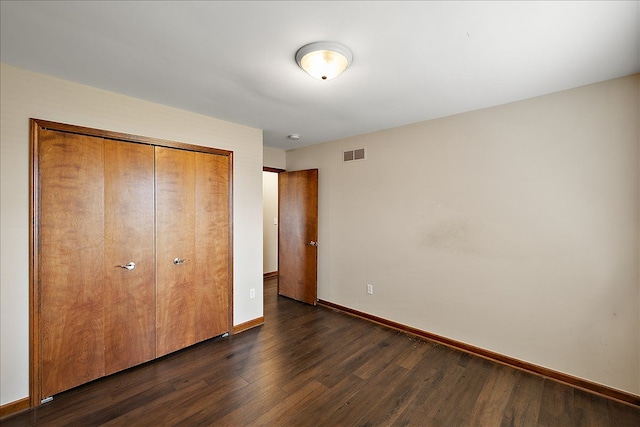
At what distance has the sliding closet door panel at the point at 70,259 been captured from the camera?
2.13 metres

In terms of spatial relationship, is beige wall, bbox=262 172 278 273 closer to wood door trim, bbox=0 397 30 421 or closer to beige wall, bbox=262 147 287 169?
beige wall, bbox=262 147 287 169

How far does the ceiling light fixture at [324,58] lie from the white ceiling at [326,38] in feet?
0.16

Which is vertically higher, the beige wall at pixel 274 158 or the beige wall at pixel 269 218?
the beige wall at pixel 274 158

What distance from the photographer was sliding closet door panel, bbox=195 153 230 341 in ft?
9.87

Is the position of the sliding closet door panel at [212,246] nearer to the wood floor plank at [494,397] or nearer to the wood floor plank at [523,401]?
the wood floor plank at [494,397]

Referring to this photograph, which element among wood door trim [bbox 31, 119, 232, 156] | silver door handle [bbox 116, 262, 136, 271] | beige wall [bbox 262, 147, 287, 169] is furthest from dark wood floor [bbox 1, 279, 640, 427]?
beige wall [bbox 262, 147, 287, 169]

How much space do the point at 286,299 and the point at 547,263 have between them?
3.45 meters

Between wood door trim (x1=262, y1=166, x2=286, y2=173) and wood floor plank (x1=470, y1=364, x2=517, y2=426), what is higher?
wood door trim (x1=262, y1=166, x2=286, y2=173)

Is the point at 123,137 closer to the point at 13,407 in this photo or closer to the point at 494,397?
the point at 13,407

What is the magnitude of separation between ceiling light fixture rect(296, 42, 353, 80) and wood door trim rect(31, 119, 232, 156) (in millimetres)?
1624

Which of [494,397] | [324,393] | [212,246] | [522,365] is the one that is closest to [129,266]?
[212,246]

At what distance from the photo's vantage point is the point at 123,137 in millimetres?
2490

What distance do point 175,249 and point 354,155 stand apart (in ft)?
8.20

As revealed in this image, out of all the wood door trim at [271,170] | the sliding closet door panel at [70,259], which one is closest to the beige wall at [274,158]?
the wood door trim at [271,170]
